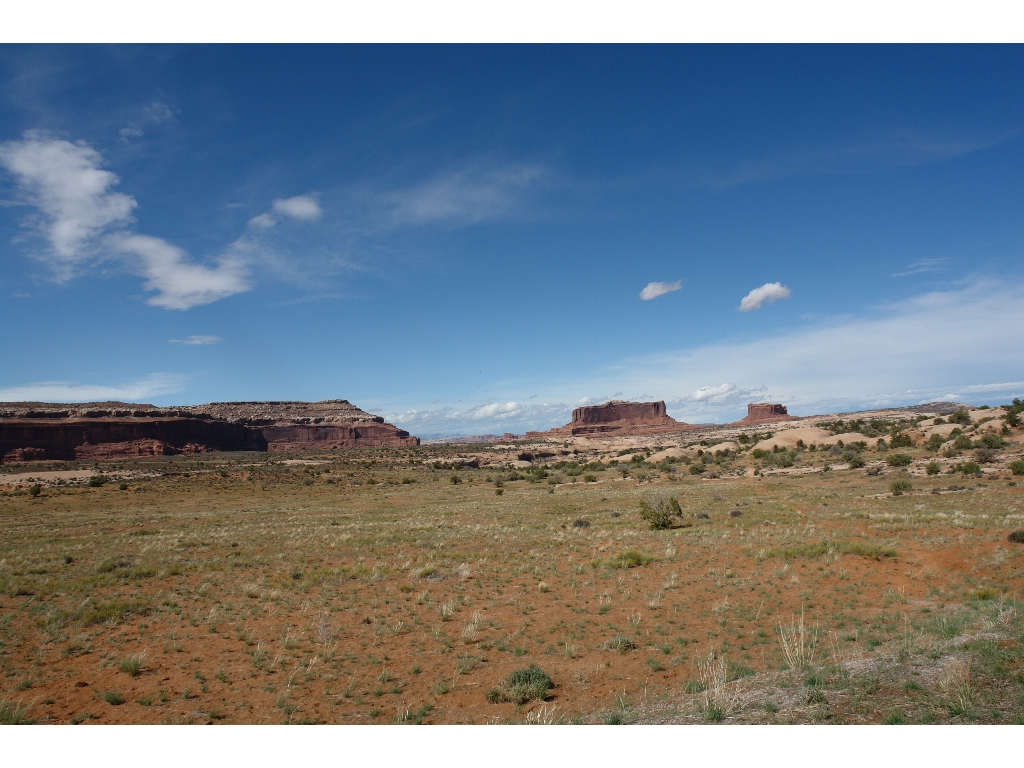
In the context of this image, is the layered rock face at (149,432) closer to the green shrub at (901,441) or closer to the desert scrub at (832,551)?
the desert scrub at (832,551)

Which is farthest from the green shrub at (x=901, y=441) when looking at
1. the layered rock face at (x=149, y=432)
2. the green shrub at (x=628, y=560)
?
the layered rock face at (x=149, y=432)

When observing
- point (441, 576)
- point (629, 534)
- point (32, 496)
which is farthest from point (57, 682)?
point (32, 496)

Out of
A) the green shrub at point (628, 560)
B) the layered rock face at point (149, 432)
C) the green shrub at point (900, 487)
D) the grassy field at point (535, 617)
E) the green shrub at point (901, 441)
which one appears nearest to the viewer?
the grassy field at point (535, 617)

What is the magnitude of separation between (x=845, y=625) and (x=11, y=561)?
78.0ft

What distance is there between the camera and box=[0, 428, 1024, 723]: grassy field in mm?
6957

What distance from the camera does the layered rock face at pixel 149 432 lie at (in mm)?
92625

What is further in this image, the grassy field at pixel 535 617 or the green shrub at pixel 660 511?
the green shrub at pixel 660 511

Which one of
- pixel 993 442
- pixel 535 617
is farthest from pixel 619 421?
pixel 535 617

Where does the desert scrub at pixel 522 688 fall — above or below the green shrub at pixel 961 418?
below

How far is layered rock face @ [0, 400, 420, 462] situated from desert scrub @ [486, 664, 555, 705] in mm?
109702

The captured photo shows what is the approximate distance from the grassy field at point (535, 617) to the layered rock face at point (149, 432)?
8789 cm

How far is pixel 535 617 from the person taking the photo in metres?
11.6

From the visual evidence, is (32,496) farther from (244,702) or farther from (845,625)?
(845,625)

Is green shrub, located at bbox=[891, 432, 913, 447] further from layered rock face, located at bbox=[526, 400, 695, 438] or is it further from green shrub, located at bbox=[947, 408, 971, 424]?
layered rock face, located at bbox=[526, 400, 695, 438]
